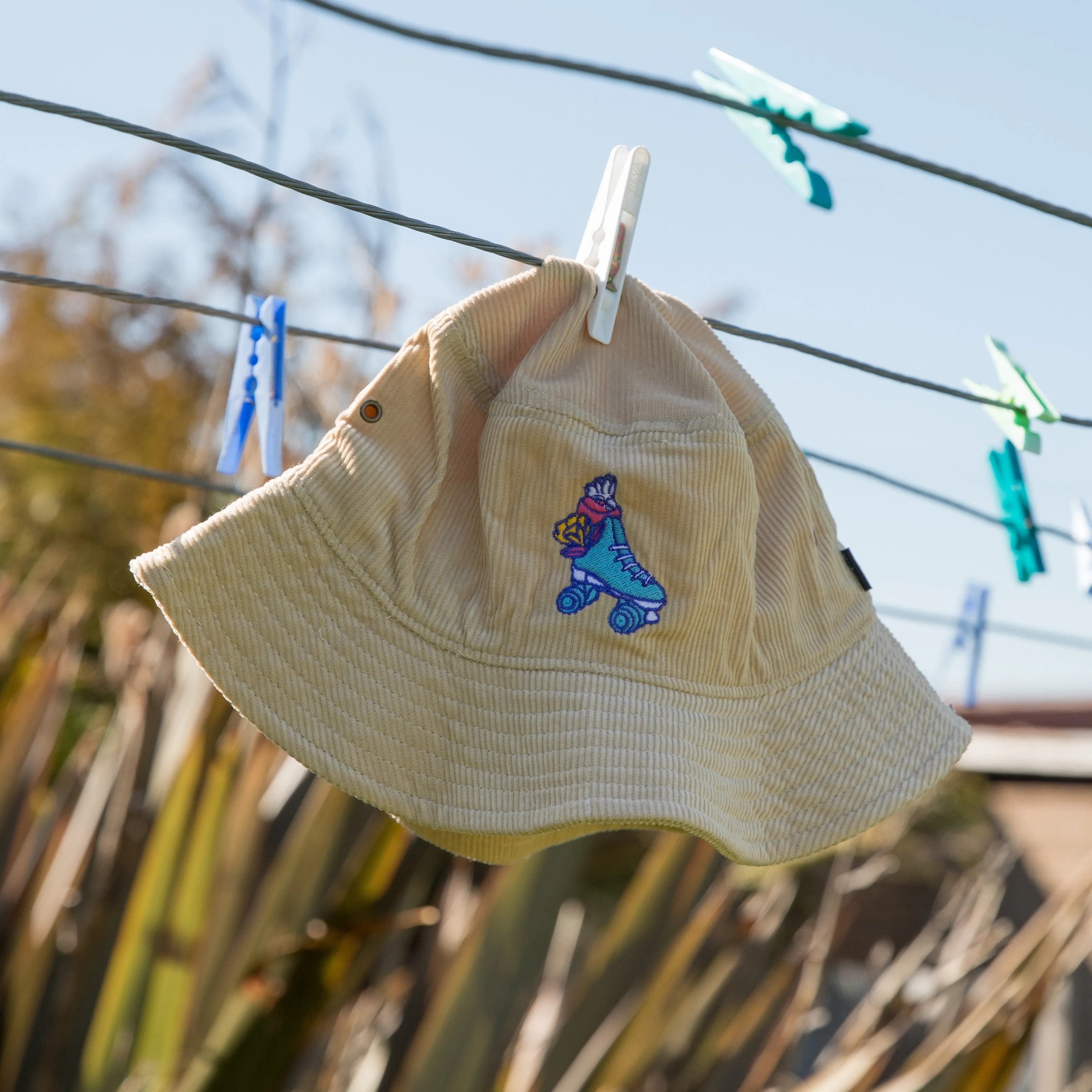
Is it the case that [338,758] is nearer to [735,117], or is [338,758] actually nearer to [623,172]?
[623,172]

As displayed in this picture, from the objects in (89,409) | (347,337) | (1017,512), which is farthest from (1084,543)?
(89,409)

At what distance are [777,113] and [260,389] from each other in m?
0.48

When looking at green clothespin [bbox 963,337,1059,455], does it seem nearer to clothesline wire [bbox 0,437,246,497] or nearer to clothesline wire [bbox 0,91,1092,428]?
clothesline wire [bbox 0,91,1092,428]

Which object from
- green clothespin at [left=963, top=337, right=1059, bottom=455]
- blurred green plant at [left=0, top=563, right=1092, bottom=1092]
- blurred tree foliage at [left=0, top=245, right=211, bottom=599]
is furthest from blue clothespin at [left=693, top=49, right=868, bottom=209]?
blurred tree foliage at [left=0, top=245, right=211, bottom=599]

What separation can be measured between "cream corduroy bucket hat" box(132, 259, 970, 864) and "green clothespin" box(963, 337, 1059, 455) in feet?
1.14

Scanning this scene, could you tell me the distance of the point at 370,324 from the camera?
191 cm

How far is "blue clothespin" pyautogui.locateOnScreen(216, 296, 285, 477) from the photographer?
0.94 meters

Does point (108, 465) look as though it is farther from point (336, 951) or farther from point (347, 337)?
point (336, 951)

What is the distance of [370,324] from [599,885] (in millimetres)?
3345

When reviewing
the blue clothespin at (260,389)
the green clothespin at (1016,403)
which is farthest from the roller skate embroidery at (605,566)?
the green clothespin at (1016,403)

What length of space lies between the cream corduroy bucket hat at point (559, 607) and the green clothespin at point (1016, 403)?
346mm

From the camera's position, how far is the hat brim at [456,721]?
73 cm

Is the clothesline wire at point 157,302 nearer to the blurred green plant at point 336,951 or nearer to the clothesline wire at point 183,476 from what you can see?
the clothesline wire at point 183,476

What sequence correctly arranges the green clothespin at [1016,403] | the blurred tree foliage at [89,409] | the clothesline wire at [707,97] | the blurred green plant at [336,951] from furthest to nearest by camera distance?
the blurred tree foliage at [89,409] → the blurred green plant at [336,951] → the green clothespin at [1016,403] → the clothesline wire at [707,97]
